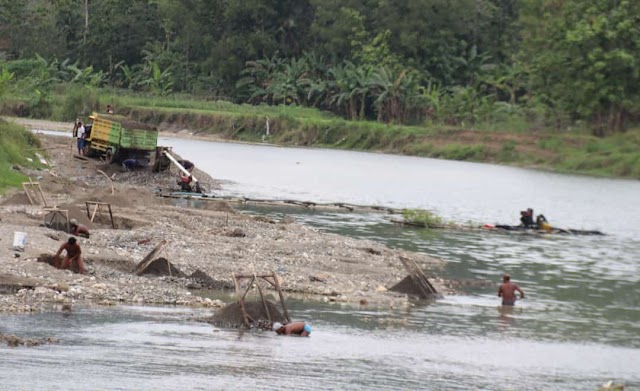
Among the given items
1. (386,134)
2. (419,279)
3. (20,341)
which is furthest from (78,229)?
(386,134)

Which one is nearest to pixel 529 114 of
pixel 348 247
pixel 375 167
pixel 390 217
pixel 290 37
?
pixel 375 167

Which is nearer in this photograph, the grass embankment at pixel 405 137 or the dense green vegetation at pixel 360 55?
the grass embankment at pixel 405 137

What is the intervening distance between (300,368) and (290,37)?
96517 mm

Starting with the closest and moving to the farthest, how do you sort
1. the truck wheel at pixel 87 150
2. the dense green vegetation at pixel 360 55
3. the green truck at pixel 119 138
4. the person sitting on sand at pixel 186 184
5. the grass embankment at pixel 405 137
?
the person sitting on sand at pixel 186 184 → the green truck at pixel 119 138 → the truck wheel at pixel 87 150 → the grass embankment at pixel 405 137 → the dense green vegetation at pixel 360 55

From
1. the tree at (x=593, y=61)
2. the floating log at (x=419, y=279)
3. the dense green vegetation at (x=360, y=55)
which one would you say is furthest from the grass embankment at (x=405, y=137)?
the floating log at (x=419, y=279)

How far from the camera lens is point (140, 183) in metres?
58.1

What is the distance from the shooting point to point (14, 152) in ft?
178

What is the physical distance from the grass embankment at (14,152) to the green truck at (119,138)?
3.05 metres

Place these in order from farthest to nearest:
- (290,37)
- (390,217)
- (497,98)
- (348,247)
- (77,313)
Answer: (290,37)
(497,98)
(390,217)
(348,247)
(77,313)

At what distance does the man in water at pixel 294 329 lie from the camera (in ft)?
90.7

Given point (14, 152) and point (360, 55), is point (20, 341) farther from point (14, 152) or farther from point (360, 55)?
point (360, 55)

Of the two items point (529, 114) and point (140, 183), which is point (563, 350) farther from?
point (529, 114)

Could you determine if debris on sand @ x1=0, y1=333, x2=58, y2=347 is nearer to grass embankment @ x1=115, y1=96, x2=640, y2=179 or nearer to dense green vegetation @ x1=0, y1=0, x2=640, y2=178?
dense green vegetation @ x1=0, y1=0, x2=640, y2=178

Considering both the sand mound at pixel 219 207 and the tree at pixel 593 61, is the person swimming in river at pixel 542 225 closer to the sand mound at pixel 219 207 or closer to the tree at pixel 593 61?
the sand mound at pixel 219 207
